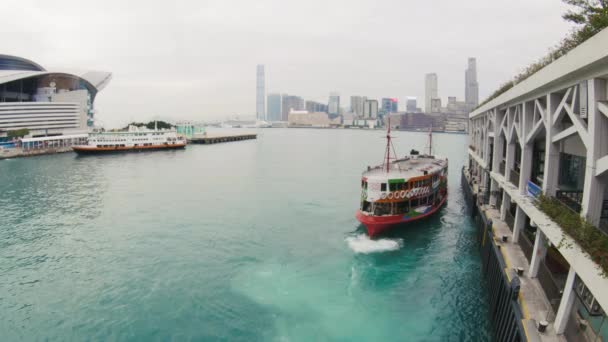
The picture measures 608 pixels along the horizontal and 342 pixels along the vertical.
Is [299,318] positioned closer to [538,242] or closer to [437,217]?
[538,242]

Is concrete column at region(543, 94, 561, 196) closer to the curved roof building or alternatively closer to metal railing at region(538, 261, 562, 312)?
metal railing at region(538, 261, 562, 312)

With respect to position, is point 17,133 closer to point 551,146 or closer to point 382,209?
point 382,209

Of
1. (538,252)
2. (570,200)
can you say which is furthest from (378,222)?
(570,200)

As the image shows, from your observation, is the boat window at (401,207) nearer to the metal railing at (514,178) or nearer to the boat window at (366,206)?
the boat window at (366,206)

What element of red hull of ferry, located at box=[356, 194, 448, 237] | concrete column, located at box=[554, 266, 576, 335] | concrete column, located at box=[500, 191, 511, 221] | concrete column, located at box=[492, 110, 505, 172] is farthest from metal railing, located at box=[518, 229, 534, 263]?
red hull of ferry, located at box=[356, 194, 448, 237]

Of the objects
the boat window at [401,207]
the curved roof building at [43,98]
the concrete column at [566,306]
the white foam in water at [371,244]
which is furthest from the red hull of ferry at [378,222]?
the curved roof building at [43,98]

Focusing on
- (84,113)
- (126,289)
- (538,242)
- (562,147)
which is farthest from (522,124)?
(84,113)
